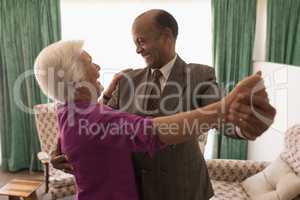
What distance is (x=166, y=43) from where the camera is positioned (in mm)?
1344

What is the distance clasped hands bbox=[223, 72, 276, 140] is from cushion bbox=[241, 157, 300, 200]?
4.97ft

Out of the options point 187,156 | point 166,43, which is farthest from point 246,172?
point 166,43

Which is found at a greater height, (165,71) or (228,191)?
(165,71)

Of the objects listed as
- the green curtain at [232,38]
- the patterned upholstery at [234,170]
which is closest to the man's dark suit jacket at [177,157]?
the patterned upholstery at [234,170]

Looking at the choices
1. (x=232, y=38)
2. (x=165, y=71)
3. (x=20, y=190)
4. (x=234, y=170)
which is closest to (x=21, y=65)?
(x=20, y=190)

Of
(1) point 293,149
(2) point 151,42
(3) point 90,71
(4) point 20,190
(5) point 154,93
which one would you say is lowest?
(4) point 20,190

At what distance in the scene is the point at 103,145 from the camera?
38.8 inches

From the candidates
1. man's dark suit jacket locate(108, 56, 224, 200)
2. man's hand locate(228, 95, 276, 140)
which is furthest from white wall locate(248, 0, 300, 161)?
man's hand locate(228, 95, 276, 140)

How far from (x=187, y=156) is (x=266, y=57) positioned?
8.02 ft

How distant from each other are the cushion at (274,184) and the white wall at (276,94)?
1.48 ft

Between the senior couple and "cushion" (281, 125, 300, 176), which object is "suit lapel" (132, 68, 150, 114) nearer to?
the senior couple

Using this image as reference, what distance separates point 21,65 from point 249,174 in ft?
9.01

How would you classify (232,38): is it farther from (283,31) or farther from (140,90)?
(140,90)

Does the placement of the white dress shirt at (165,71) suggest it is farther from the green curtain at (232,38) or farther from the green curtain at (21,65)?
the green curtain at (21,65)
